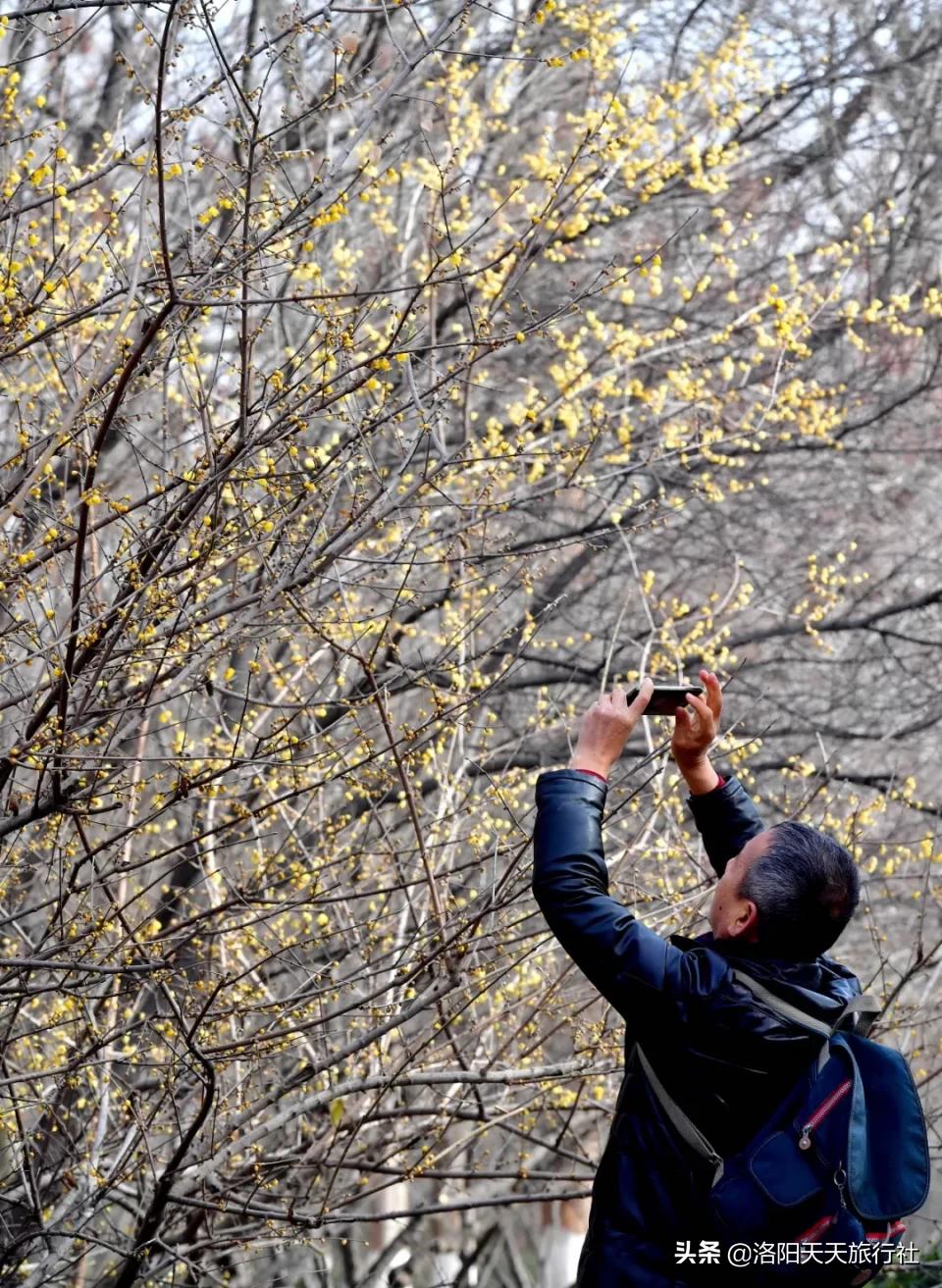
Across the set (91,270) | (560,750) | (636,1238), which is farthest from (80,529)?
(560,750)

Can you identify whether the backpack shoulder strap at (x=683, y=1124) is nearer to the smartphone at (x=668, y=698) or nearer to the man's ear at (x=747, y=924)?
the man's ear at (x=747, y=924)

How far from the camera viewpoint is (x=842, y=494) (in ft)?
35.8

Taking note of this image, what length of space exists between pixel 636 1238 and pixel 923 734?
872 centimetres

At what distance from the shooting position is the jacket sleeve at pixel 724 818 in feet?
10.3

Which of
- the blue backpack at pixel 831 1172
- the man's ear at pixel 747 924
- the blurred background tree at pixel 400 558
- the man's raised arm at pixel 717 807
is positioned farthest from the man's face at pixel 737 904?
the blurred background tree at pixel 400 558

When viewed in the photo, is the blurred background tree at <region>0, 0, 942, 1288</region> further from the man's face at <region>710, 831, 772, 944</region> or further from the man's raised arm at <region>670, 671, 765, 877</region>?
the man's face at <region>710, 831, 772, 944</region>

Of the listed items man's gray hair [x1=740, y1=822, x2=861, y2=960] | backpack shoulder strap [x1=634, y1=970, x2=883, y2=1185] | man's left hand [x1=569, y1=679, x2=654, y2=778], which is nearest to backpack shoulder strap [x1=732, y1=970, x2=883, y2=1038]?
backpack shoulder strap [x1=634, y1=970, x2=883, y2=1185]

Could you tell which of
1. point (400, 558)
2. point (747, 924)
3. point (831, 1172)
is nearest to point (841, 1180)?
point (831, 1172)

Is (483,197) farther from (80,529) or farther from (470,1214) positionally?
(470,1214)

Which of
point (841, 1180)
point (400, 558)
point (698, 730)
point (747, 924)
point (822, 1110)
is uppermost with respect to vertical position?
point (400, 558)

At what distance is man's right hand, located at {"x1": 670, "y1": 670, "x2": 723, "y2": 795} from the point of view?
295 centimetres

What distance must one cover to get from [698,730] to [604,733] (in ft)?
1.46

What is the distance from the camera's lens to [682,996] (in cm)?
238

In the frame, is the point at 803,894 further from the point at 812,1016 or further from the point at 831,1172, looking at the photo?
the point at 831,1172
